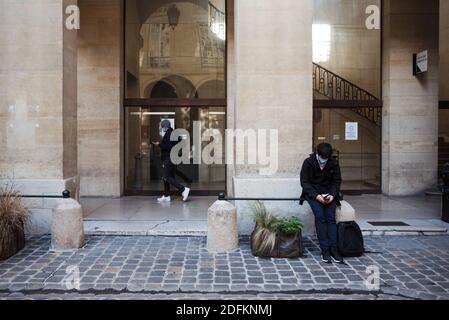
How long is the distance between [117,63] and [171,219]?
534 cm

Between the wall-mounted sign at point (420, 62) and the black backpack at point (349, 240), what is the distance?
7065 millimetres

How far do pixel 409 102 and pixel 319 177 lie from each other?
687 centimetres

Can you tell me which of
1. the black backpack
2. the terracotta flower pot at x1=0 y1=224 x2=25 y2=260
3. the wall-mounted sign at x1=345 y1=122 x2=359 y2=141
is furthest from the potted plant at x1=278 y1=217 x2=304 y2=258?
the wall-mounted sign at x1=345 y1=122 x2=359 y2=141

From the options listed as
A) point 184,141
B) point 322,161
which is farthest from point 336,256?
point 184,141

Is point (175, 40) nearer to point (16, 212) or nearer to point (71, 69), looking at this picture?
point (71, 69)

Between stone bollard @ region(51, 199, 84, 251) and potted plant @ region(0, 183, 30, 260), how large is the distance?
55 centimetres

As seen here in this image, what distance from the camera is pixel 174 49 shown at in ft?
41.2

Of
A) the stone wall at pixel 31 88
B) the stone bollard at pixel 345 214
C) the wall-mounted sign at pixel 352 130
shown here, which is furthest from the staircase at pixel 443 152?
the stone wall at pixel 31 88

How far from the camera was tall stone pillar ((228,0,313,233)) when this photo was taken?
815 centimetres

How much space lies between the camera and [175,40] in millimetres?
12562

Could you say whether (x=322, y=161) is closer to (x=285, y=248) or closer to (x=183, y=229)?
(x=285, y=248)

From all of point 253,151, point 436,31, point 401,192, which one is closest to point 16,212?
point 253,151

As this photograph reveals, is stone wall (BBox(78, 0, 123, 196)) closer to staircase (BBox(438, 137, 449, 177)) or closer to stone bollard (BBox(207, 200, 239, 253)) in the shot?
stone bollard (BBox(207, 200, 239, 253))

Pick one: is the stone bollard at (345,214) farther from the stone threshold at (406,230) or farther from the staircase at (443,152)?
the staircase at (443,152)
